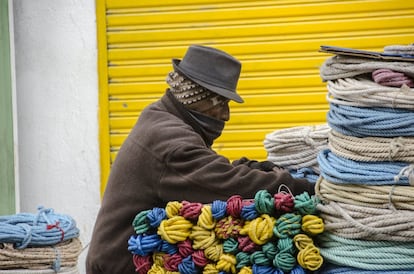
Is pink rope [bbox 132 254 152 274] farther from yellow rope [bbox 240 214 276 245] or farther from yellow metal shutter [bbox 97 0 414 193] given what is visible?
yellow metal shutter [bbox 97 0 414 193]

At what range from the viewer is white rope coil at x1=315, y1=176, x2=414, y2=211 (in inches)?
143

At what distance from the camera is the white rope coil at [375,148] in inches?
143

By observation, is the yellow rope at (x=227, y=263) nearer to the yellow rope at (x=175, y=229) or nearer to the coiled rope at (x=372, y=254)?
the yellow rope at (x=175, y=229)

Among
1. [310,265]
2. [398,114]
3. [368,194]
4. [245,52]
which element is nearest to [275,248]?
[310,265]

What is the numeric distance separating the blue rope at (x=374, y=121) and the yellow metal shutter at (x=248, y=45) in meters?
4.01

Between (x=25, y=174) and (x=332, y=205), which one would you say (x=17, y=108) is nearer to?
(x=25, y=174)

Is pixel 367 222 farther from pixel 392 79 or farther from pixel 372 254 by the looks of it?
pixel 392 79

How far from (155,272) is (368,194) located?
970 mm

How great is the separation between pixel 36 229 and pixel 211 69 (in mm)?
1867

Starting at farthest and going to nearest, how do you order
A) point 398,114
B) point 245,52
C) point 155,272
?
point 245,52 < point 155,272 < point 398,114

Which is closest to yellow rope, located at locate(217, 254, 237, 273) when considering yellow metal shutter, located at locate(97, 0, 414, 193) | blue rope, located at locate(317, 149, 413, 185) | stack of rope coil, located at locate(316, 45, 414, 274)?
stack of rope coil, located at locate(316, 45, 414, 274)

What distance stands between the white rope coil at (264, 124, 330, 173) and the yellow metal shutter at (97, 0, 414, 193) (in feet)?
10.1

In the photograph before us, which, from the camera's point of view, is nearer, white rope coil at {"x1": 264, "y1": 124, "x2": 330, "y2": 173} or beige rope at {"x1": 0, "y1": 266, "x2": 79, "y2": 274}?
white rope coil at {"x1": 264, "y1": 124, "x2": 330, "y2": 173}

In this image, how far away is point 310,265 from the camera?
370cm
